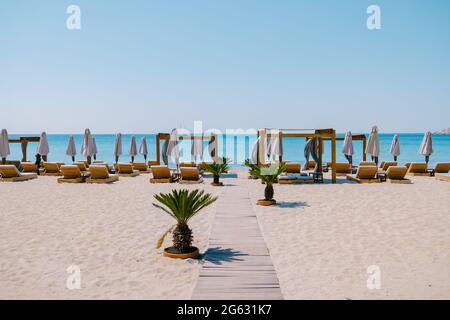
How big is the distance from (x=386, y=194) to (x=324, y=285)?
823 cm

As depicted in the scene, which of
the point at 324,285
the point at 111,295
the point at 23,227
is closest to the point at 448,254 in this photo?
the point at 324,285

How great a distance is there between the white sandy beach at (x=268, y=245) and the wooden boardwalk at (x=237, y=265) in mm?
155

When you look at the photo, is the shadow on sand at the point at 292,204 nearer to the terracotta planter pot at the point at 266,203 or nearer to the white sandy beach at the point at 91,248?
the terracotta planter pot at the point at 266,203

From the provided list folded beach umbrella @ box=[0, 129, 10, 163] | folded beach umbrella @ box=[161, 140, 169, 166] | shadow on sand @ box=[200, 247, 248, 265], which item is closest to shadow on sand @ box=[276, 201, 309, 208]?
shadow on sand @ box=[200, 247, 248, 265]

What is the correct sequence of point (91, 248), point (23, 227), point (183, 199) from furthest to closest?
point (23, 227) → point (91, 248) → point (183, 199)

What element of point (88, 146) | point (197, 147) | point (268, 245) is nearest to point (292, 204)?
point (268, 245)

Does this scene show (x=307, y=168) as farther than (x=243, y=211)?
Yes

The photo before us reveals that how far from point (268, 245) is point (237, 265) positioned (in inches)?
47.5

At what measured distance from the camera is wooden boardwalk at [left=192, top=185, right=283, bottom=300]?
4.32 metres

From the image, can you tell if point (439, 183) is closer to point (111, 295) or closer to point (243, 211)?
point (243, 211)

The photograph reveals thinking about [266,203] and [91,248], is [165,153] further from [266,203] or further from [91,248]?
[91,248]

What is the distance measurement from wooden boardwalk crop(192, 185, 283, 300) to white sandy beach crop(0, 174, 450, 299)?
155 millimetres

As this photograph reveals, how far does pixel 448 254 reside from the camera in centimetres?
582
